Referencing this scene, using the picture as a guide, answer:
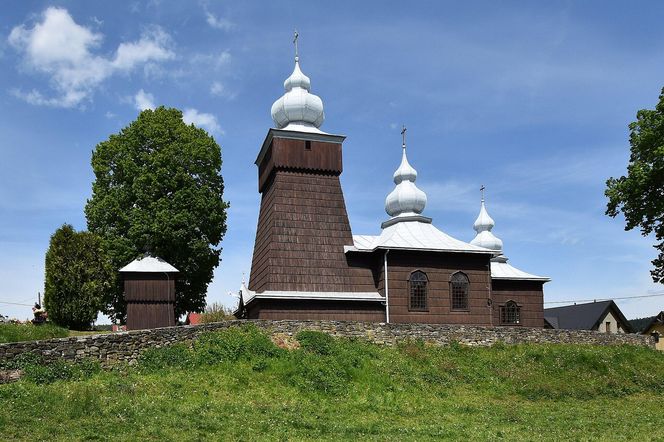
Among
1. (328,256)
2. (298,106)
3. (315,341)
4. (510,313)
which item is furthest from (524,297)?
(315,341)

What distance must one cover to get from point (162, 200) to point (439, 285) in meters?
14.4

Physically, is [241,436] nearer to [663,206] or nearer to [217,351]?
[217,351]

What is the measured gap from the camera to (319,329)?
81.0 ft

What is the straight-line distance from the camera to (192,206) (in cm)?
3456

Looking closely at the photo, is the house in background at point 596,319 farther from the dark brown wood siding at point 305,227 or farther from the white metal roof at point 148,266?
the white metal roof at point 148,266

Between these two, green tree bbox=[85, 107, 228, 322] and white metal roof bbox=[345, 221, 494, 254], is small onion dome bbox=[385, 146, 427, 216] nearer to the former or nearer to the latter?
white metal roof bbox=[345, 221, 494, 254]

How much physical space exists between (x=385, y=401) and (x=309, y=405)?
2.38 meters

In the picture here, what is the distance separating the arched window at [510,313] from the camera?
34.8 m

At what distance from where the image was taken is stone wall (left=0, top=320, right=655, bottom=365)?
19.5m

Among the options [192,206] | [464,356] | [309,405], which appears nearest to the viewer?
[309,405]

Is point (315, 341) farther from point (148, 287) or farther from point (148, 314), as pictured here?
point (148, 287)

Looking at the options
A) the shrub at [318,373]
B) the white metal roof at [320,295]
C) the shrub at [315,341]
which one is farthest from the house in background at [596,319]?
the shrub at [318,373]

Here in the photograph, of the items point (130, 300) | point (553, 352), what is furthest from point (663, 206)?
point (130, 300)

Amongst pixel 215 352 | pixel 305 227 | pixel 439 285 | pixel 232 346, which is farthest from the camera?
pixel 439 285
